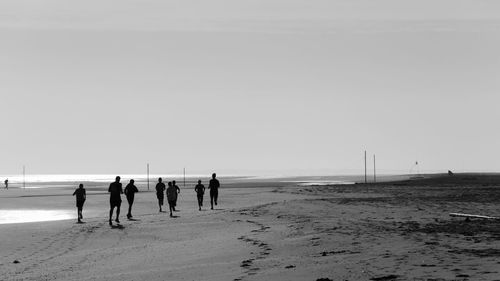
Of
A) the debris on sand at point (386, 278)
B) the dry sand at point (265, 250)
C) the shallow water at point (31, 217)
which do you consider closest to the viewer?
the debris on sand at point (386, 278)

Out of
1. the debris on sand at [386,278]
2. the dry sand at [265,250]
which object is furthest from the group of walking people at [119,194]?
the debris on sand at [386,278]

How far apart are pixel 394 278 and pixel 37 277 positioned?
24.2ft

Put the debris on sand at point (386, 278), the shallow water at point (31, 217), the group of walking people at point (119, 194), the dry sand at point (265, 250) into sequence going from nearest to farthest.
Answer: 1. the debris on sand at point (386, 278)
2. the dry sand at point (265, 250)
3. the group of walking people at point (119, 194)
4. the shallow water at point (31, 217)

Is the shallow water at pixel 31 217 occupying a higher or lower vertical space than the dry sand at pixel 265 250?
lower

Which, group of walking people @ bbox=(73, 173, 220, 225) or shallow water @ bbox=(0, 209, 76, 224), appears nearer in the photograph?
group of walking people @ bbox=(73, 173, 220, 225)

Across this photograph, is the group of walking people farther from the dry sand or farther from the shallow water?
the dry sand

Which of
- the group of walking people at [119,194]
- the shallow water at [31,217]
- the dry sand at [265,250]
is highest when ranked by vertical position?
the group of walking people at [119,194]

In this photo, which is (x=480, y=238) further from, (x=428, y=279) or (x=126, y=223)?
(x=126, y=223)

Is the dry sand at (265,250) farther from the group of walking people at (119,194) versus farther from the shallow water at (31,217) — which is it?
the shallow water at (31,217)

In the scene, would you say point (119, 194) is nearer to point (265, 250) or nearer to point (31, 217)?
point (31, 217)

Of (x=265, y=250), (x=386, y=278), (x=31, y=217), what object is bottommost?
(x=31, y=217)

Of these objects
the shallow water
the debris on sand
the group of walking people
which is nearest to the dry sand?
the debris on sand

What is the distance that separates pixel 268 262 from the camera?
1220 centimetres

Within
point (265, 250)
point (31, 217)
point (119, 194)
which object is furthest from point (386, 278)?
point (31, 217)
